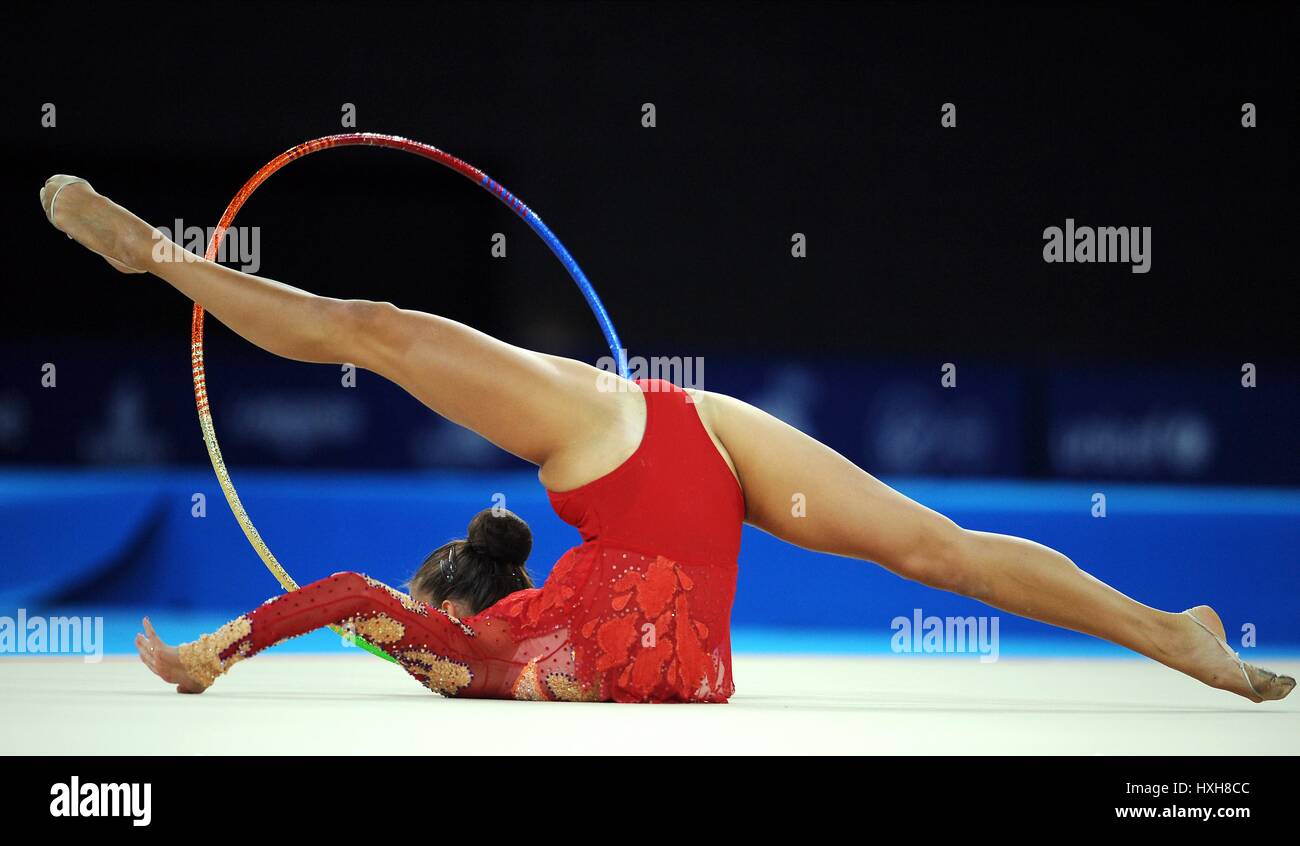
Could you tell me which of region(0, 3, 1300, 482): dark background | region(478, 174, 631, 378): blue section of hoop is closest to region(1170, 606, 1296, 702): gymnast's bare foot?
region(478, 174, 631, 378): blue section of hoop

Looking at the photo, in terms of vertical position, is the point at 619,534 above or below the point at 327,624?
above

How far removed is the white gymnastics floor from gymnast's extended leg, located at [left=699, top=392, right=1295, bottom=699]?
0.33ft

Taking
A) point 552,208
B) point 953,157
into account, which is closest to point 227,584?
point 552,208

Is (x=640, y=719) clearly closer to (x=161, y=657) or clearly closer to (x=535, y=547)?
(x=161, y=657)

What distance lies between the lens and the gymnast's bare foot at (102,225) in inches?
99.7

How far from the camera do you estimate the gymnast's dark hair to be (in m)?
2.62

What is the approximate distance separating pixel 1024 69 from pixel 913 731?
16.7ft

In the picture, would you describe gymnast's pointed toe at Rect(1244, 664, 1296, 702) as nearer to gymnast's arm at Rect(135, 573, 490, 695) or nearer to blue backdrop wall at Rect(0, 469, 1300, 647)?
gymnast's arm at Rect(135, 573, 490, 695)

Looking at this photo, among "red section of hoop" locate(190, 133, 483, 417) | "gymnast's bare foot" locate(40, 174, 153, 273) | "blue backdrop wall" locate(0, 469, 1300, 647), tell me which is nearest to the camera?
"gymnast's bare foot" locate(40, 174, 153, 273)

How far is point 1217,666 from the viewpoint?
240 cm

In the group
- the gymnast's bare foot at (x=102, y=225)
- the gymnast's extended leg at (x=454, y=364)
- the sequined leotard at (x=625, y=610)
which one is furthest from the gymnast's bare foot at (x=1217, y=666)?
the gymnast's bare foot at (x=102, y=225)

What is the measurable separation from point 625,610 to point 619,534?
0.12 metres

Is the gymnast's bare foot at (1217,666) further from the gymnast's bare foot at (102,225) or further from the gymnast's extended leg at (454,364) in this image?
the gymnast's bare foot at (102,225)

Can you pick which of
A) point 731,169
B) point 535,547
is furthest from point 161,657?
point 731,169
